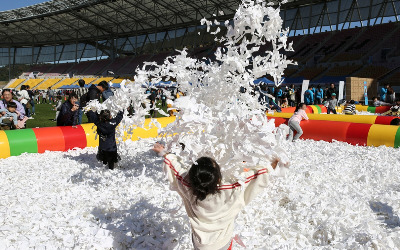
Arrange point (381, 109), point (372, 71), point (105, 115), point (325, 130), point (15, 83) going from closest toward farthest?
1. point (105, 115)
2. point (325, 130)
3. point (381, 109)
4. point (372, 71)
5. point (15, 83)

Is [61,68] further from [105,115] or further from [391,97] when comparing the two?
[105,115]

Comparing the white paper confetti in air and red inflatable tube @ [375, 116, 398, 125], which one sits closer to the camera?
the white paper confetti in air

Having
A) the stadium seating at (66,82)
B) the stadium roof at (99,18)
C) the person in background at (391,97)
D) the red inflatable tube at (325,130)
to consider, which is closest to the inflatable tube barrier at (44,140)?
the red inflatable tube at (325,130)

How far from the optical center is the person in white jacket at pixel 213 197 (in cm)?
226

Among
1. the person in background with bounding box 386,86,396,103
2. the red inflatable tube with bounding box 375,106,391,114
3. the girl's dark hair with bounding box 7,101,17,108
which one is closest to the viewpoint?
the girl's dark hair with bounding box 7,101,17,108

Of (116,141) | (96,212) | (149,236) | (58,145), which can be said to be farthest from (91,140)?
(149,236)

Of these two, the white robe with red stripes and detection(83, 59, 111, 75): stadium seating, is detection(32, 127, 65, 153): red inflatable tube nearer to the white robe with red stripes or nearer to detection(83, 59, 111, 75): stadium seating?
the white robe with red stripes

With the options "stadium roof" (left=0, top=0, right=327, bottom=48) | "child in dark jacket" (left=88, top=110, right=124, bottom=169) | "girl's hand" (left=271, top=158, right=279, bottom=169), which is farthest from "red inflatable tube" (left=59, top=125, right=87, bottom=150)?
"stadium roof" (left=0, top=0, right=327, bottom=48)

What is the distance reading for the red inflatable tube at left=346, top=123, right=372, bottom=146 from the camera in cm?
748

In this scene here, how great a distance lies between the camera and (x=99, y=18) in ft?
141

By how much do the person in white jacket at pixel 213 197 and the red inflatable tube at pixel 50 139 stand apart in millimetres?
5381

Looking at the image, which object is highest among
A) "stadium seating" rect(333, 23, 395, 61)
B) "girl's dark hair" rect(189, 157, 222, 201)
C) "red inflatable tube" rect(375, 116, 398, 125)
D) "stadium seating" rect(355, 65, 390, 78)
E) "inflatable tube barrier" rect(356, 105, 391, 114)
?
"stadium seating" rect(333, 23, 395, 61)

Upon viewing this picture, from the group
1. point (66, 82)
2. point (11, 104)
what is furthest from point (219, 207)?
point (66, 82)

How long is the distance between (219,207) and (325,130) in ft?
21.6
